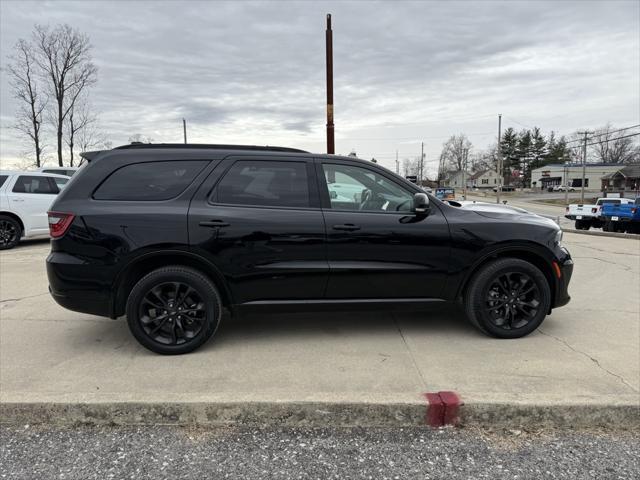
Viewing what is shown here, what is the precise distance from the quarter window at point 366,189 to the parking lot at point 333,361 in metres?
1.25

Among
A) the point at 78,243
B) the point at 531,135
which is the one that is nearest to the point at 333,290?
the point at 78,243

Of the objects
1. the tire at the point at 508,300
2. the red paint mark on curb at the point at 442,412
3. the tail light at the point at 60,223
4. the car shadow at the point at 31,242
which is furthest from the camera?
the car shadow at the point at 31,242

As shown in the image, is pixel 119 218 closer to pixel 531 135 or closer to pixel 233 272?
pixel 233 272

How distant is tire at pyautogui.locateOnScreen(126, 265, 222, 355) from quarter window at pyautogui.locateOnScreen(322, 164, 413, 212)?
1.39 m

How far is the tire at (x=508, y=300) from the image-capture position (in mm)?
4086

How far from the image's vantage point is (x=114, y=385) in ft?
10.8

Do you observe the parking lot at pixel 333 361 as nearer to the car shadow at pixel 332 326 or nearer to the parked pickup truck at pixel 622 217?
the car shadow at pixel 332 326

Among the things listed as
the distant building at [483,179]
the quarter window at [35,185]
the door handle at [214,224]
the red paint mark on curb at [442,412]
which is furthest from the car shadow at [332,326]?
the distant building at [483,179]

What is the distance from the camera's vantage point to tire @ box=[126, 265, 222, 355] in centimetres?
373

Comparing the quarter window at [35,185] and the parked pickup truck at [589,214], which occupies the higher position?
the quarter window at [35,185]

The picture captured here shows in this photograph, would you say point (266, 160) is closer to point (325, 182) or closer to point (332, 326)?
point (325, 182)

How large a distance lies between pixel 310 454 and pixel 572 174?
373 feet

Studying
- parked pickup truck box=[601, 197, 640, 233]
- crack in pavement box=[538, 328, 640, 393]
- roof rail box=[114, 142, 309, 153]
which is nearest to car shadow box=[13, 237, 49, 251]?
roof rail box=[114, 142, 309, 153]

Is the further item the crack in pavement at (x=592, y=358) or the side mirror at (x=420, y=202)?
the side mirror at (x=420, y=202)
